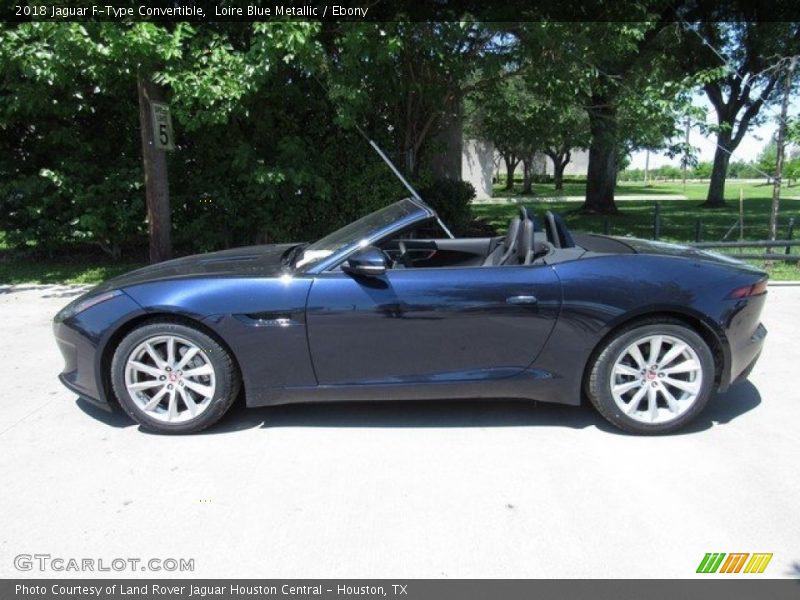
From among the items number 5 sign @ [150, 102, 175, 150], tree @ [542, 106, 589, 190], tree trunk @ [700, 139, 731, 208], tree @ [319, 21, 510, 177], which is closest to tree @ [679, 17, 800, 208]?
tree trunk @ [700, 139, 731, 208]

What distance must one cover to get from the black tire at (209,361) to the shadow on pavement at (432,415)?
0.49ft

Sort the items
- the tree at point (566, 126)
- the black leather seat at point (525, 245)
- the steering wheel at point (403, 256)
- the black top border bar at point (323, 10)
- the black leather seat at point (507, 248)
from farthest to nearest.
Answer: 1. the tree at point (566, 126)
2. the black top border bar at point (323, 10)
3. the steering wheel at point (403, 256)
4. the black leather seat at point (507, 248)
5. the black leather seat at point (525, 245)

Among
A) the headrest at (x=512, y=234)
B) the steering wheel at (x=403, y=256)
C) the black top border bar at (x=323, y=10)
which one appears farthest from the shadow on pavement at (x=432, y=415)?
the black top border bar at (x=323, y=10)

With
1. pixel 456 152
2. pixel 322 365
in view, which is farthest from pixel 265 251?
pixel 456 152

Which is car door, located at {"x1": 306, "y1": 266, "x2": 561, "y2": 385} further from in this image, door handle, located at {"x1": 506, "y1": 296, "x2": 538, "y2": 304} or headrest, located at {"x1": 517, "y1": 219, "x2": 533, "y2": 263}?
headrest, located at {"x1": 517, "y1": 219, "x2": 533, "y2": 263}

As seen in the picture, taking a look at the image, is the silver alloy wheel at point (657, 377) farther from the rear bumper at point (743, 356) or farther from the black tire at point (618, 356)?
the rear bumper at point (743, 356)

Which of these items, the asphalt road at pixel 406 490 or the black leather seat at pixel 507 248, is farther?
the black leather seat at pixel 507 248

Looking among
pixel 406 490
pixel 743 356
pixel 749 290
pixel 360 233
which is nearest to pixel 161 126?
pixel 360 233

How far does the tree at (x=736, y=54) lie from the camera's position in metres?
17.9

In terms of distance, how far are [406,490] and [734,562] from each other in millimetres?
1438

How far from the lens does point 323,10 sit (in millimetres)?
7961

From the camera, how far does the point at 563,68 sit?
875cm

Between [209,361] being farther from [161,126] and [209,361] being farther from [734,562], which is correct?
[161,126]
